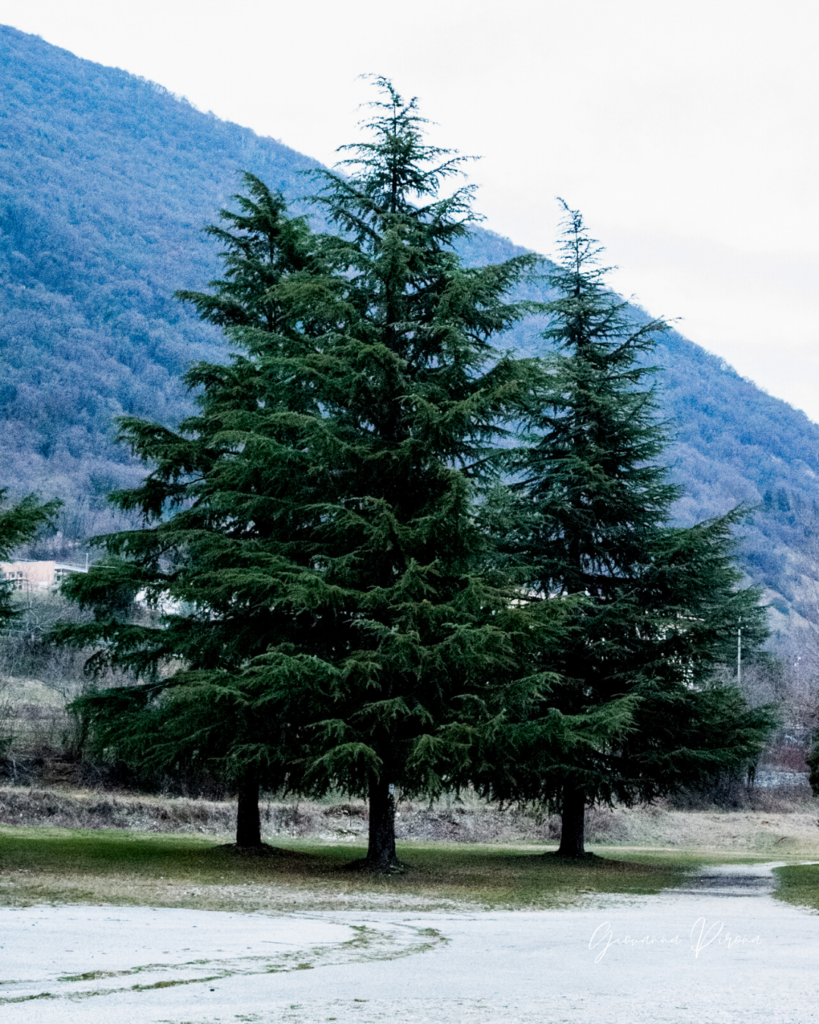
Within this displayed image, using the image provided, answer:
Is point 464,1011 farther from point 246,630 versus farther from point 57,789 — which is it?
point 57,789

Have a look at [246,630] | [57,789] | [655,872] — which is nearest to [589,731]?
[655,872]

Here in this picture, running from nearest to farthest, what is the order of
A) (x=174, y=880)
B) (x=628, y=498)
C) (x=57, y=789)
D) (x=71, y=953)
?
(x=71, y=953) < (x=174, y=880) < (x=628, y=498) < (x=57, y=789)

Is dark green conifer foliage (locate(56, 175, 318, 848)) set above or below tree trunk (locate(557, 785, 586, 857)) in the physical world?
above

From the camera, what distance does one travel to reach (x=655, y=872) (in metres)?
24.0

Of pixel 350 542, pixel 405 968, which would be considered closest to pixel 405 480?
pixel 350 542

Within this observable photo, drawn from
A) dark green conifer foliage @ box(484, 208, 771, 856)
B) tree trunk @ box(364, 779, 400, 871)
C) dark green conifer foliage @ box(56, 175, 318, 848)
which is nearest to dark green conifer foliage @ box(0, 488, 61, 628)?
dark green conifer foliage @ box(56, 175, 318, 848)

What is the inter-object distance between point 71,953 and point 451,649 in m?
9.80

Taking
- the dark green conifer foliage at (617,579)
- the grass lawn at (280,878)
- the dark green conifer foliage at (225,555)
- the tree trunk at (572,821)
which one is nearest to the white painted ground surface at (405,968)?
the grass lawn at (280,878)

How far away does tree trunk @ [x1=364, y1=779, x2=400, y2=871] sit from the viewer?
65.7 feet

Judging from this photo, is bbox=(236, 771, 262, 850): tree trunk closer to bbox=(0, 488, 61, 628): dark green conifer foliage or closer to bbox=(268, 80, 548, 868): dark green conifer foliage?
bbox=(268, 80, 548, 868): dark green conifer foliage
